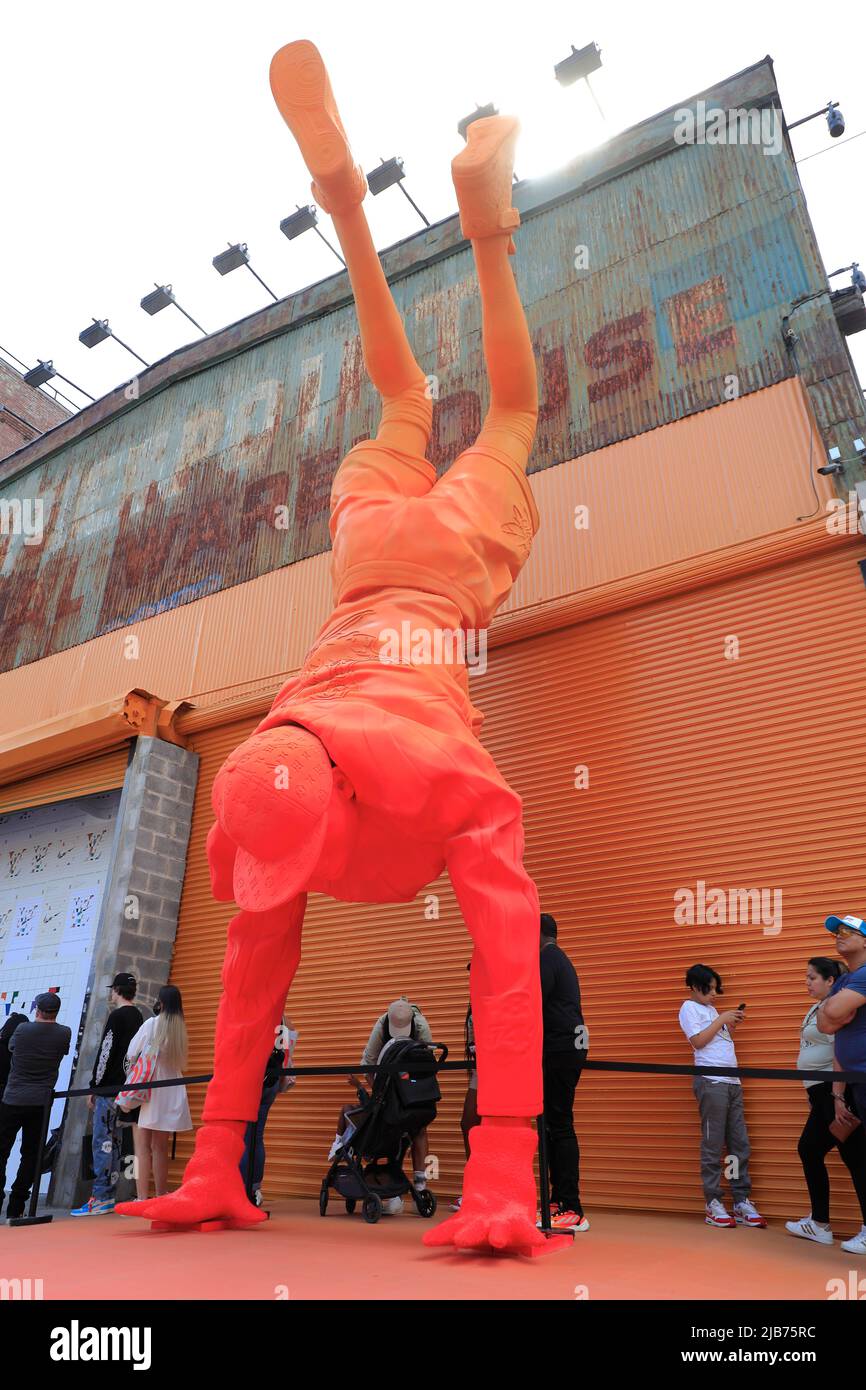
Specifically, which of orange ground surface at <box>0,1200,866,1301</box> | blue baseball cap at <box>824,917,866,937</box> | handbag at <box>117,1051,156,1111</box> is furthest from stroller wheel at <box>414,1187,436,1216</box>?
blue baseball cap at <box>824,917,866,937</box>

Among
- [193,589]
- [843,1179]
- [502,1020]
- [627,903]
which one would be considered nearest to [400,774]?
[502,1020]

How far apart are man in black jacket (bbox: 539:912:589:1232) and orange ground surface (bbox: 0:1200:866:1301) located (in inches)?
7.1

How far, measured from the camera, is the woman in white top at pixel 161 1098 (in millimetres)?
5844

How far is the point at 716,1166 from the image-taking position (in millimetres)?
5012

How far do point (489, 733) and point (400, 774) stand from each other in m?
3.43

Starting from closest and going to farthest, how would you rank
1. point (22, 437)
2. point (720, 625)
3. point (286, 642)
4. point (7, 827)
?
1. point (720, 625)
2. point (286, 642)
3. point (7, 827)
4. point (22, 437)

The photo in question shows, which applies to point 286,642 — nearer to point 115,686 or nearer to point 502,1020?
point 115,686

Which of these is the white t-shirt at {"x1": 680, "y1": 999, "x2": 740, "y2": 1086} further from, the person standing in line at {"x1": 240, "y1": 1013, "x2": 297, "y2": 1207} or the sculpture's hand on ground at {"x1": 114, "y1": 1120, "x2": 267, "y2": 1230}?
the sculpture's hand on ground at {"x1": 114, "y1": 1120, "x2": 267, "y2": 1230}

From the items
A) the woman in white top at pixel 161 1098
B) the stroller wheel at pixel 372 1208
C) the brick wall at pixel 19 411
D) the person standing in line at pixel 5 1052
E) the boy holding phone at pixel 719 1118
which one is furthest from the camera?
the brick wall at pixel 19 411

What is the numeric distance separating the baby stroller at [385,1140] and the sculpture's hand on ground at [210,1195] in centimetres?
76

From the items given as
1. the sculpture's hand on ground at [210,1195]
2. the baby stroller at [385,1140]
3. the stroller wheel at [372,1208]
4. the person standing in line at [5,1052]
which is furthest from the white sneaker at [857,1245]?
the person standing in line at [5,1052]

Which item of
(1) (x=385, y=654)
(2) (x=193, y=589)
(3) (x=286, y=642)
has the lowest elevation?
(1) (x=385, y=654)

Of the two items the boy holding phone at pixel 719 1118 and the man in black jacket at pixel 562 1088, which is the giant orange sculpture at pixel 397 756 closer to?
the man in black jacket at pixel 562 1088

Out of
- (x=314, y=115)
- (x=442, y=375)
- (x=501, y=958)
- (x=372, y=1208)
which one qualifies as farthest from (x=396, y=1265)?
(x=442, y=375)
